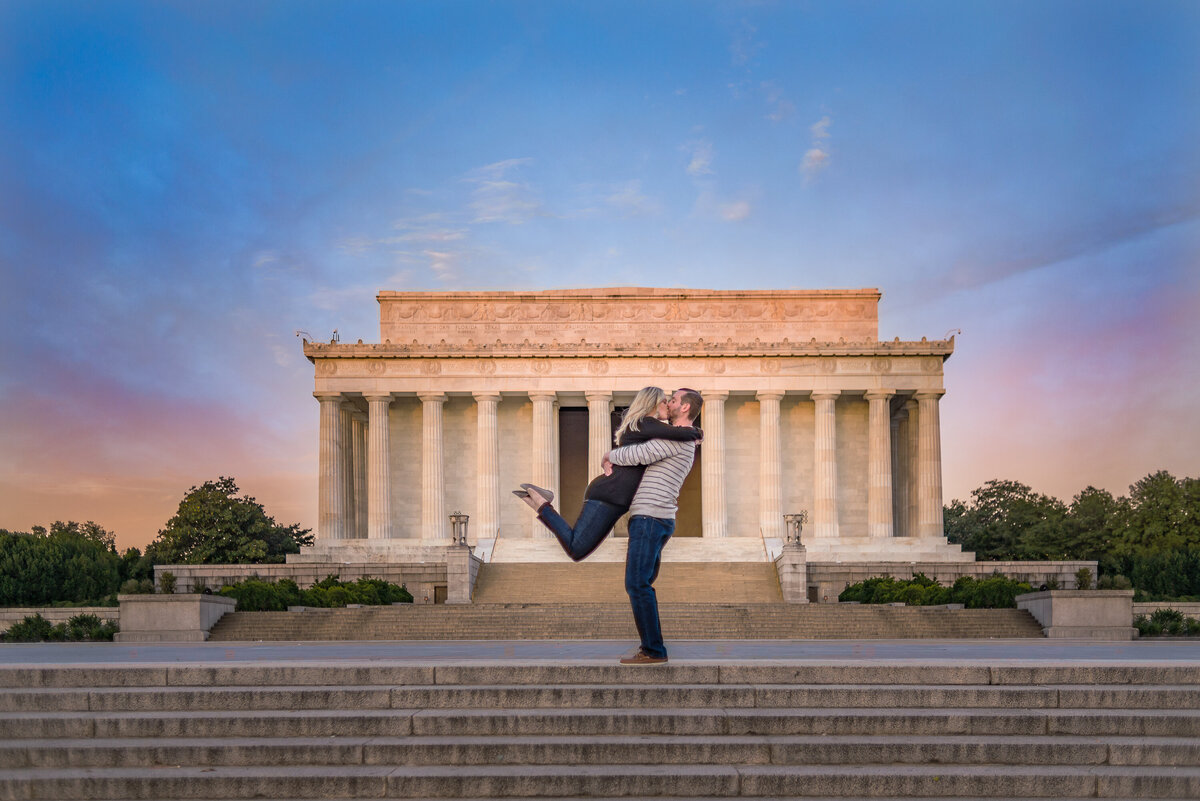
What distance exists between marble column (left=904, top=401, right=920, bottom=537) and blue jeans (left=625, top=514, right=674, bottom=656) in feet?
171

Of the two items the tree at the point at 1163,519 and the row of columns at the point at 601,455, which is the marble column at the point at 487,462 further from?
the tree at the point at 1163,519

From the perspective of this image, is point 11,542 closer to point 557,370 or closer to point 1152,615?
point 557,370

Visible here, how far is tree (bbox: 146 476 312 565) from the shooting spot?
6066cm

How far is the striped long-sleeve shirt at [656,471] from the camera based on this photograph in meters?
13.0

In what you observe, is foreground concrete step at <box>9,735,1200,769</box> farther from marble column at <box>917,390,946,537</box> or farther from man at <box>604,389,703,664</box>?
marble column at <box>917,390,946,537</box>

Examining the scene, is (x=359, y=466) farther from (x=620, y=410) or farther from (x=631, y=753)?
(x=631, y=753)

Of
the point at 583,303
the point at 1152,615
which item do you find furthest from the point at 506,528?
the point at 1152,615

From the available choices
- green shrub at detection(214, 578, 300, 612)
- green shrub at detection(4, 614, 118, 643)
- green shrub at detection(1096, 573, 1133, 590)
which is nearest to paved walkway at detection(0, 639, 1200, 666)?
green shrub at detection(1096, 573, 1133, 590)

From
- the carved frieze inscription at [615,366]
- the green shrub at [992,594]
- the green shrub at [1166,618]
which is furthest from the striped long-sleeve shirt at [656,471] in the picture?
the carved frieze inscription at [615,366]

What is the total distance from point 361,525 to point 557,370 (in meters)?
15.2

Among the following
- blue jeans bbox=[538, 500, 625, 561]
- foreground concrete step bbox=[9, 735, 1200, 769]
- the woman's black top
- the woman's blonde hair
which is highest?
the woman's blonde hair

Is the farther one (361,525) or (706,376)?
(361,525)

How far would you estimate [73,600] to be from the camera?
52812 mm

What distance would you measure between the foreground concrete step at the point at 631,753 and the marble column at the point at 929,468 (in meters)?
51.6
